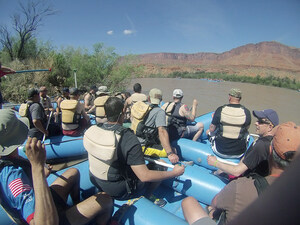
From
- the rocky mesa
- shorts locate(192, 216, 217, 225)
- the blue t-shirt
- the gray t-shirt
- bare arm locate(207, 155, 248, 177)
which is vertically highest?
the rocky mesa

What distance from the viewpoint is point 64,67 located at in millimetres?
13133

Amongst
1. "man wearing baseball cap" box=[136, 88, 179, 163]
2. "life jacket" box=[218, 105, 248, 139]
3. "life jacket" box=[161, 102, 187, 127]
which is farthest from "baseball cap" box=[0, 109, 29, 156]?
"life jacket" box=[218, 105, 248, 139]

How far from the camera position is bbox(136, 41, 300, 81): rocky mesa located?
172 ft

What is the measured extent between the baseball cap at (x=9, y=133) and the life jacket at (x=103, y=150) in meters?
0.55

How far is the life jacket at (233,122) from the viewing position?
2602mm

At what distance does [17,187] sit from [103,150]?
25.6 inches

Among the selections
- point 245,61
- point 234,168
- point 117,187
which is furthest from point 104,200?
point 245,61

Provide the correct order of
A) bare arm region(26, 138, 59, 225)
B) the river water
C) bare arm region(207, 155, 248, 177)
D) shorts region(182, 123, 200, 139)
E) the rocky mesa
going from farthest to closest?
the rocky mesa → the river water → shorts region(182, 123, 200, 139) → bare arm region(207, 155, 248, 177) → bare arm region(26, 138, 59, 225)

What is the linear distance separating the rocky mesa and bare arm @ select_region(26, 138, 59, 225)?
3588 centimetres

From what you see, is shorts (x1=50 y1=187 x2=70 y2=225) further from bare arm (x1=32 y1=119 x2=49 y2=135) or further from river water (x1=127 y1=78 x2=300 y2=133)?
river water (x1=127 y1=78 x2=300 y2=133)

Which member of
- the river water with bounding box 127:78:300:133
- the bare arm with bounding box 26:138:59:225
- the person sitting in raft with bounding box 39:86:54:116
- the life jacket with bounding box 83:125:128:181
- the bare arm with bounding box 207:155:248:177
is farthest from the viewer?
the river water with bounding box 127:78:300:133

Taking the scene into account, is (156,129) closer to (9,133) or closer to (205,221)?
(205,221)

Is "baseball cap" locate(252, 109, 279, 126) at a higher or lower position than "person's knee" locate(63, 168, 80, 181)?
higher

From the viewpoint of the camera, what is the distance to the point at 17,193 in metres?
1.15
